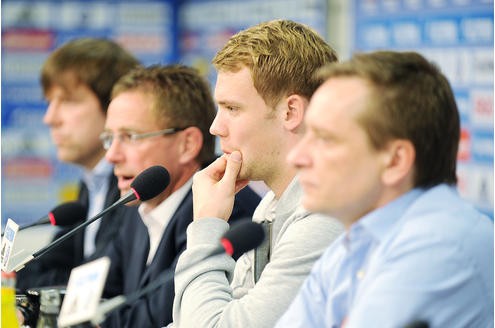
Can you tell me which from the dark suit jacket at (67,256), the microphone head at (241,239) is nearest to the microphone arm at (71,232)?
the microphone head at (241,239)

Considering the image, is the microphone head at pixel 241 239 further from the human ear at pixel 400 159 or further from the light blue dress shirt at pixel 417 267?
the human ear at pixel 400 159

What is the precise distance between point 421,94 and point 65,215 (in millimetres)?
1249

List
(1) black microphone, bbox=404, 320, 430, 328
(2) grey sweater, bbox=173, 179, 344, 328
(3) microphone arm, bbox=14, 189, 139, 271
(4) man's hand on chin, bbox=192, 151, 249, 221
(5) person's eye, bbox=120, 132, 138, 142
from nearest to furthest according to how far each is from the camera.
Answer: (1) black microphone, bbox=404, 320, 430, 328, (2) grey sweater, bbox=173, 179, 344, 328, (3) microphone arm, bbox=14, 189, 139, 271, (4) man's hand on chin, bbox=192, 151, 249, 221, (5) person's eye, bbox=120, 132, 138, 142

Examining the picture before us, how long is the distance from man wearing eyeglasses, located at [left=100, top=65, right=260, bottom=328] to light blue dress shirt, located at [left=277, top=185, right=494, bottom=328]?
3.93 feet

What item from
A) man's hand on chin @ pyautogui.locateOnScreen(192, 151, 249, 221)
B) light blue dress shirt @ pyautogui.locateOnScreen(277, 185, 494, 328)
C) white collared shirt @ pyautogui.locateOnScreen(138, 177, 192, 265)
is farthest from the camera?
white collared shirt @ pyautogui.locateOnScreen(138, 177, 192, 265)

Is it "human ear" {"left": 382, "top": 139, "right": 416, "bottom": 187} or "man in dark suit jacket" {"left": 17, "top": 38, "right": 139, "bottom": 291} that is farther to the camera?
"man in dark suit jacket" {"left": 17, "top": 38, "right": 139, "bottom": 291}

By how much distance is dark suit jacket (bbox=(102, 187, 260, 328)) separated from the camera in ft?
7.92

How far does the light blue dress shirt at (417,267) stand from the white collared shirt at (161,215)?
1222 mm

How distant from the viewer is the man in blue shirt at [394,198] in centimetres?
141

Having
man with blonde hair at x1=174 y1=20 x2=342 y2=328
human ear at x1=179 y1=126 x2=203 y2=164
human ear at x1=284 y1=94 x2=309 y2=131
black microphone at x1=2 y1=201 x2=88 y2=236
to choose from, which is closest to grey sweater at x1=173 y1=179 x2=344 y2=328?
man with blonde hair at x1=174 y1=20 x2=342 y2=328

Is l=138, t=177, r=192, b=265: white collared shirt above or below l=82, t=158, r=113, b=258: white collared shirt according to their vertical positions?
above

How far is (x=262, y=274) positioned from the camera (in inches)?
75.3

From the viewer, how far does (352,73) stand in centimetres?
155

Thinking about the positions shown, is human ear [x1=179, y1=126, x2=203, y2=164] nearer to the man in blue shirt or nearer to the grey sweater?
the grey sweater
